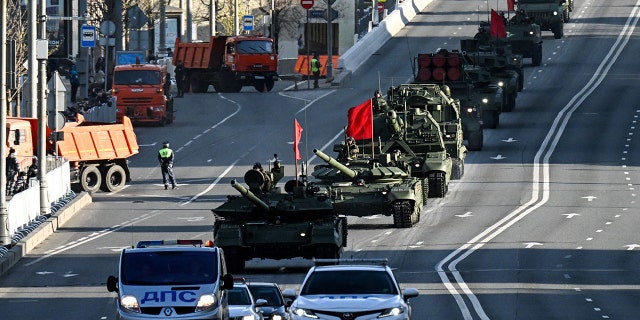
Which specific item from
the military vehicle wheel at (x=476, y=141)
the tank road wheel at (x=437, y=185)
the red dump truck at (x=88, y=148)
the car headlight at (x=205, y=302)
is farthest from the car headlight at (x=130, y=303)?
the military vehicle wheel at (x=476, y=141)

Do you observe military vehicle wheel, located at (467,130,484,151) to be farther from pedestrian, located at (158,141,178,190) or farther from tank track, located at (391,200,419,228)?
tank track, located at (391,200,419,228)

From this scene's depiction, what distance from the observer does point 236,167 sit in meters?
57.2

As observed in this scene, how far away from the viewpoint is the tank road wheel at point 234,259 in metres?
35.3

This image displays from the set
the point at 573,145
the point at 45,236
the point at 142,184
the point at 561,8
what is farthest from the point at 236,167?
the point at 561,8

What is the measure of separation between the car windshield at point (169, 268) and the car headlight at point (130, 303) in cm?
40

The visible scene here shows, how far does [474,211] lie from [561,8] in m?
45.0

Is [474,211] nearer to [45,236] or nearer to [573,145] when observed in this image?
[45,236]

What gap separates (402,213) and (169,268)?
1854cm

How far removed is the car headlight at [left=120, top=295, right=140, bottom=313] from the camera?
77.4ft

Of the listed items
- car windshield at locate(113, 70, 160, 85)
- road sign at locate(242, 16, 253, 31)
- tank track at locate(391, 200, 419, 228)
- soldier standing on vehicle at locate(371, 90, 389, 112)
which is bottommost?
tank track at locate(391, 200, 419, 228)

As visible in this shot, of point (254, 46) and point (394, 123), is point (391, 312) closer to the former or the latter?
point (394, 123)

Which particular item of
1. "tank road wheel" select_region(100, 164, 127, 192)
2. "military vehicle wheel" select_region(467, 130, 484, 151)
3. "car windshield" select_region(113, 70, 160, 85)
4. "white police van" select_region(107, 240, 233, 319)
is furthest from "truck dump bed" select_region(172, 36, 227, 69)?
"white police van" select_region(107, 240, 233, 319)

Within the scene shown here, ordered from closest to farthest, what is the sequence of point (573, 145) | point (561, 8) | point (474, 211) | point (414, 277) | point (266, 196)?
point (414, 277), point (266, 196), point (474, 211), point (573, 145), point (561, 8)

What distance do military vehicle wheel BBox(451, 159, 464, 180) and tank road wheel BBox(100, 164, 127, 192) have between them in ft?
32.3
